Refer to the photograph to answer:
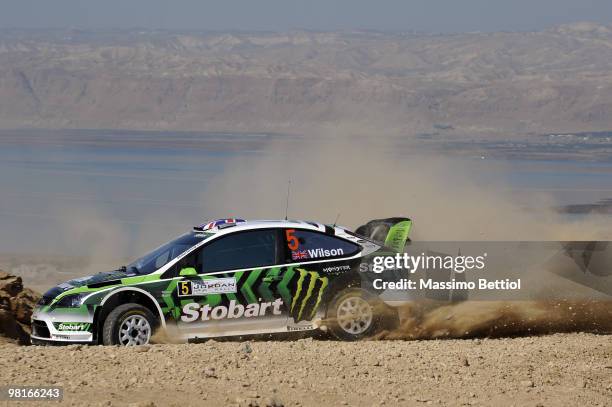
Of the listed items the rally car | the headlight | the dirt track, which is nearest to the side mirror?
the rally car

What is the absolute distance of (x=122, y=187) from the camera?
49.7m

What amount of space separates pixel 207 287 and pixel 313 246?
1.19 meters

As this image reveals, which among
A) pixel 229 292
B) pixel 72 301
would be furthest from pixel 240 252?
pixel 72 301

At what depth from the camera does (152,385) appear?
8.45 meters

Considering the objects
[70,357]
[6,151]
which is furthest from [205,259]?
[6,151]

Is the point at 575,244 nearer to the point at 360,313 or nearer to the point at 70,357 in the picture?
the point at 360,313

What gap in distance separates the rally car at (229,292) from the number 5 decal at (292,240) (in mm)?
10

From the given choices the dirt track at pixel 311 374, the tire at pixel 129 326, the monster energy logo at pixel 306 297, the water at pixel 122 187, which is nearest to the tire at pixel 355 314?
the monster energy logo at pixel 306 297

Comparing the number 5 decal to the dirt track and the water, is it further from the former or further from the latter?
the water

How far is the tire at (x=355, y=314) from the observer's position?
11211mm

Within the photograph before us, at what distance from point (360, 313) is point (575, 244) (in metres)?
3.24

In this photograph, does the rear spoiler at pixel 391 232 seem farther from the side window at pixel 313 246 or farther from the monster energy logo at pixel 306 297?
the monster energy logo at pixel 306 297

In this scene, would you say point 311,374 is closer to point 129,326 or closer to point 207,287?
point 207,287

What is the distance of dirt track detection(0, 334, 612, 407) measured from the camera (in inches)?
328
